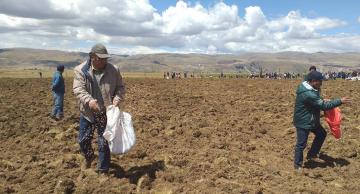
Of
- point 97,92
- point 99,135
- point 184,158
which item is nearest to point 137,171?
point 99,135

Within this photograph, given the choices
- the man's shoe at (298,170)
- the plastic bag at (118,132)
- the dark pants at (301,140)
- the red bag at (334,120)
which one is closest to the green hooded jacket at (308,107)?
the dark pants at (301,140)

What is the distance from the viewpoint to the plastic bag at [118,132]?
7.14m

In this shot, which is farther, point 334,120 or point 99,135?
point 334,120

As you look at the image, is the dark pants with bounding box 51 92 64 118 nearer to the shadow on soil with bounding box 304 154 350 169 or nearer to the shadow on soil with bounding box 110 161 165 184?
the shadow on soil with bounding box 110 161 165 184

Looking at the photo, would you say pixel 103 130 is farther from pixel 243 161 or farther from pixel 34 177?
pixel 243 161

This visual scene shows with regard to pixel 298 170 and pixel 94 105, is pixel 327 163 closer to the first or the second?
pixel 298 170

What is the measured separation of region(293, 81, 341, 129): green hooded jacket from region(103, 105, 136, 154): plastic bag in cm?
297

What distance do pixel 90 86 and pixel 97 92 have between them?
0.16 meters

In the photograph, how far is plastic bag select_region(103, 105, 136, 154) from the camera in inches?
281

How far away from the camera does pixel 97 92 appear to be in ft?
23.8

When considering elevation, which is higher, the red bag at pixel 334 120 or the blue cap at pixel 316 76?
the blue cap at pixel 316 76

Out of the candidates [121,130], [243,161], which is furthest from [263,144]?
[121,130]

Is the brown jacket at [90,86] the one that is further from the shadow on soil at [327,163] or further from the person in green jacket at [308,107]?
the shadow on soil at [327,163]

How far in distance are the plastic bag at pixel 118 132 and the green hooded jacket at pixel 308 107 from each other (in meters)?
2.97
